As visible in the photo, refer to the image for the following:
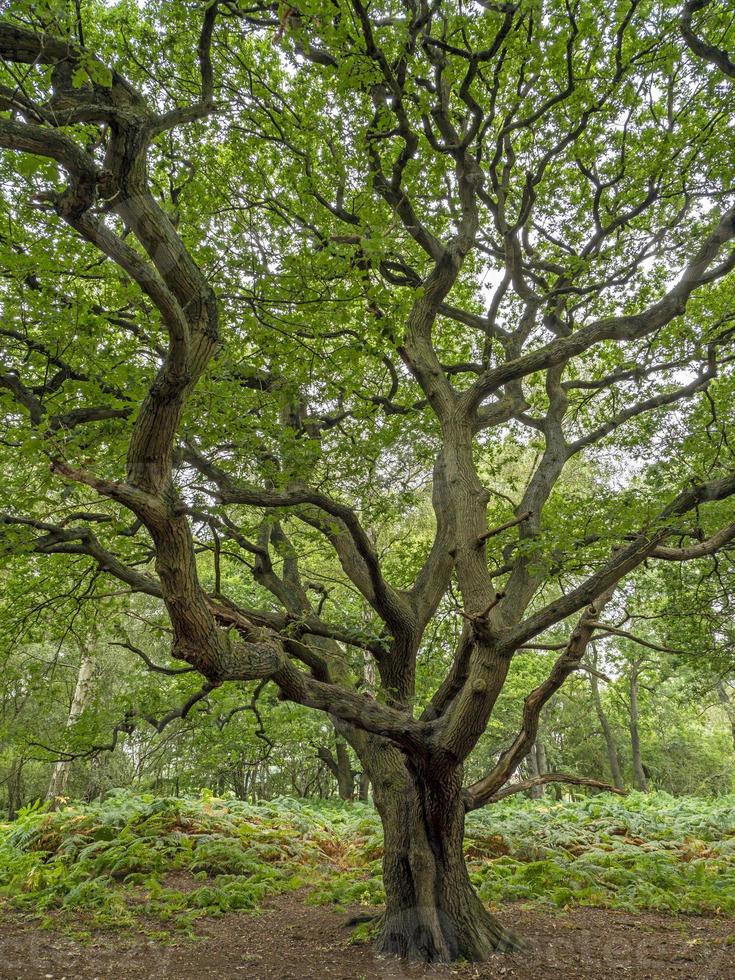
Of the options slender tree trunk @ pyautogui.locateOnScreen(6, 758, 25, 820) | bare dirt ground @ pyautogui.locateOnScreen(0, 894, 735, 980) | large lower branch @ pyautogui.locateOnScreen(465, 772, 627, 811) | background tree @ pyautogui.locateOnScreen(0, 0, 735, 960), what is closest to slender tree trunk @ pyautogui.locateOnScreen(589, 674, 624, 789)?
bare dirt ground @ pyautogui.locateOnScreen(0, 894, 735, 980)

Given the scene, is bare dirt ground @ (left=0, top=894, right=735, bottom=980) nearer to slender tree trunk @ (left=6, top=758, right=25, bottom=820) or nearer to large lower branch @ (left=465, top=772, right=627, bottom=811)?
large lower branch @ (left=465, top=772, right=627, bottom=811)

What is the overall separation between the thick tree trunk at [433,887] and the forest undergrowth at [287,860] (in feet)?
2.45

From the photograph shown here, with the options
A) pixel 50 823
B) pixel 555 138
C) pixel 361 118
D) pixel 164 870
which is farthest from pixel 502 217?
pixel 50 823

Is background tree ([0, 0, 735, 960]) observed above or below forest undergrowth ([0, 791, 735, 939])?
above

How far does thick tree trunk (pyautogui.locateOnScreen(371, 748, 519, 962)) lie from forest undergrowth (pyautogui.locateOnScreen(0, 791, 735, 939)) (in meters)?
0.75

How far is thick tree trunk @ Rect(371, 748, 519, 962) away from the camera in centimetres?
549

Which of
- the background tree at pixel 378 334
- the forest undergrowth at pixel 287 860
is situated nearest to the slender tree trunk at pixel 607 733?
the forest undergrowth at pixel 287 860

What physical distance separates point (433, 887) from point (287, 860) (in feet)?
14.3

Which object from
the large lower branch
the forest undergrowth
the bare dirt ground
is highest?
the large lower branch

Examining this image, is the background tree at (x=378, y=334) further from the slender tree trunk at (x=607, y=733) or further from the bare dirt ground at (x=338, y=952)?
the slender tree trunk at (x=607, y=733)

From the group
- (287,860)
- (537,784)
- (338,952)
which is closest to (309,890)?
(287,860)

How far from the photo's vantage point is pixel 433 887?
225 inches

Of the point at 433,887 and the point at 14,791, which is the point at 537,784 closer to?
the point at 433,887

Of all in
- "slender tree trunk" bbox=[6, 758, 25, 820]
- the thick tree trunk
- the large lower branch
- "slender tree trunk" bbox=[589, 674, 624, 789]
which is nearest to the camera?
the thick tree trunk
